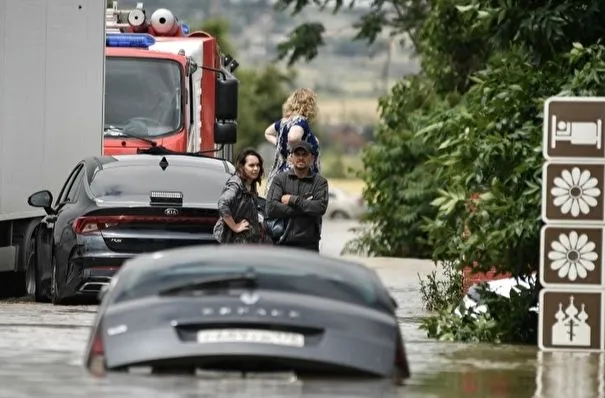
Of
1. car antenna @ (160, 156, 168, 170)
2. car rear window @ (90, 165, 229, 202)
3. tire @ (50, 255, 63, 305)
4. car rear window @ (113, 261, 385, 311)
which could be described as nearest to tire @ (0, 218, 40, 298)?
tire @ (50, 255, 63, 305)

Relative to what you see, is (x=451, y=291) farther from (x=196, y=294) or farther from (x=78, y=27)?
(x=196, y=294)

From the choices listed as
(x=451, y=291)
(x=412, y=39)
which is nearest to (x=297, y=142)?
(x=451, y=291)

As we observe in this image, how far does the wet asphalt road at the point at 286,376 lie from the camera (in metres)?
11.3

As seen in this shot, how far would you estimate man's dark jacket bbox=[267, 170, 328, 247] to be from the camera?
63.4ft

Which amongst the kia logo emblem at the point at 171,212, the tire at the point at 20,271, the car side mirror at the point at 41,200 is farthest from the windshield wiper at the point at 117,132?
the kia logo emblem at the point at 171,212

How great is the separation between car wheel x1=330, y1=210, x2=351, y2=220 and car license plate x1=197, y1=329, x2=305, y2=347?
3014 inches

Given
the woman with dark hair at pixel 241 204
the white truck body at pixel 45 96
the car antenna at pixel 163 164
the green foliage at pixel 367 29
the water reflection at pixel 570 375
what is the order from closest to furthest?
the water reflection at pixel 570 375, the woman with dark hair at pixel 241 204, the car antenna at pixel 163 164, the white truck body at pixel 45 96, the green foliage at pixel 367 29

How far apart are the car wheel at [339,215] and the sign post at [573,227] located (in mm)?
71672

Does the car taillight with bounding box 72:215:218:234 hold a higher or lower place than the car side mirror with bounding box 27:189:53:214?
lower

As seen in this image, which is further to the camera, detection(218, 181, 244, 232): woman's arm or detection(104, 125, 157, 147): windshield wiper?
detection(104, 125, 157, 147): windshield wiper

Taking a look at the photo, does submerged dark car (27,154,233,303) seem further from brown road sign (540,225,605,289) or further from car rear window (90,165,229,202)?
brown road sign (540,225,605,289)

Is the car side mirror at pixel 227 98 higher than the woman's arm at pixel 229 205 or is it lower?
higher

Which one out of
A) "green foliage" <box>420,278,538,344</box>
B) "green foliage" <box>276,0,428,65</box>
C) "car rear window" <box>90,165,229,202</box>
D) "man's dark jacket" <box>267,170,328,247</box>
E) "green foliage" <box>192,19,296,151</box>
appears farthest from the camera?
"green foliage" <box>192,19,296,151</box>

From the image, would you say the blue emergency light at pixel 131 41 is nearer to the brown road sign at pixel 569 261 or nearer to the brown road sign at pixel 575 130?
the brown road sign at pixel 575 130
